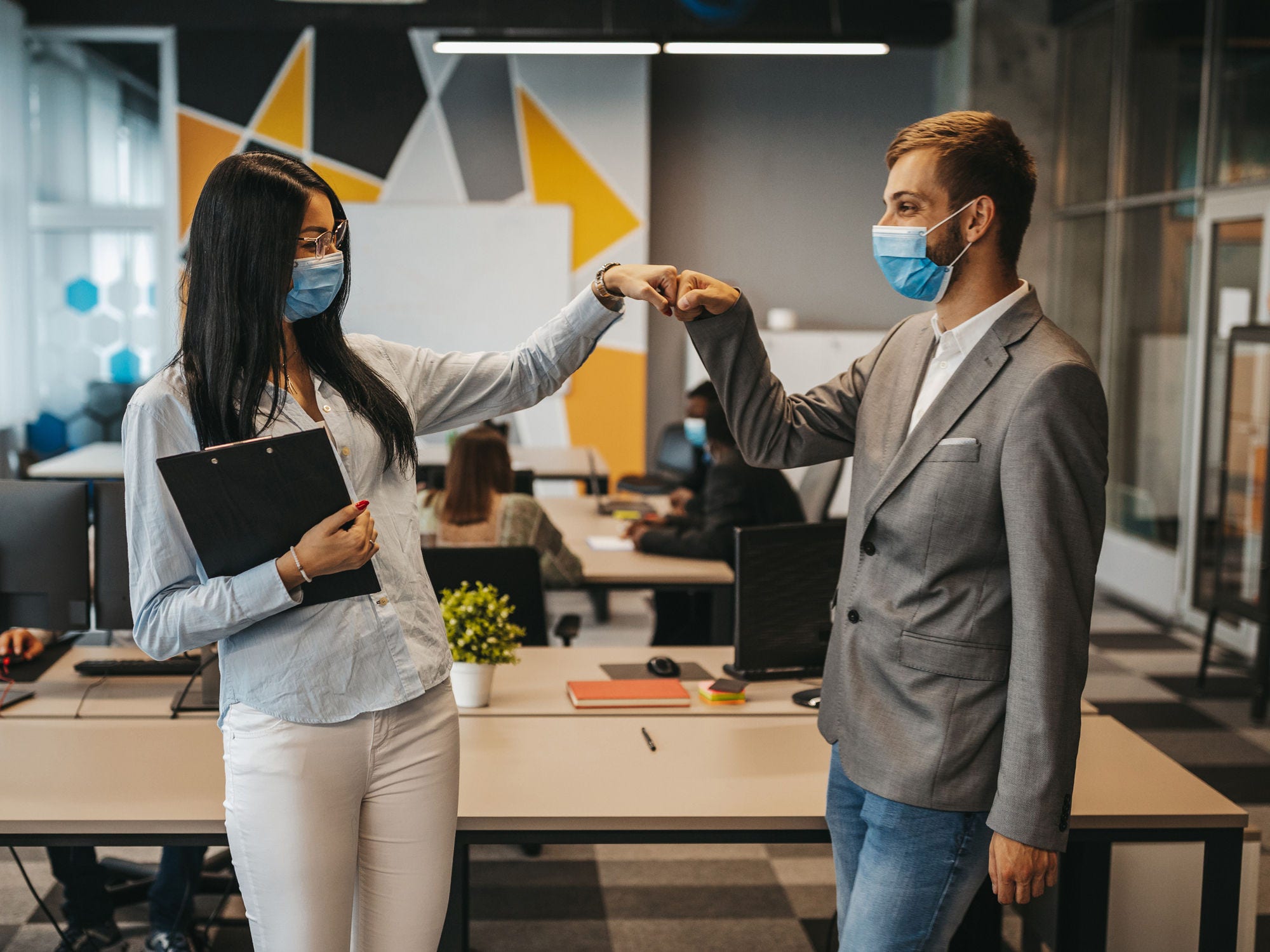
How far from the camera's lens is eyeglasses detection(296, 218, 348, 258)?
1524 mm

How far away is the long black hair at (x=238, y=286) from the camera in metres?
1.46

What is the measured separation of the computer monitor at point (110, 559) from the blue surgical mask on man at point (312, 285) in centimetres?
121

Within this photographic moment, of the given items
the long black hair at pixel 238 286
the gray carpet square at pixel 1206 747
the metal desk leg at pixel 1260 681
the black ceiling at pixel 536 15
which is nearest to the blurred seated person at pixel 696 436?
the gray carpet square at pixel 1206 747

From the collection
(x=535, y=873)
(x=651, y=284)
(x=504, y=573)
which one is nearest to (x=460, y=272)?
(x=504, y=573)

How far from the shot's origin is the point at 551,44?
612 cm

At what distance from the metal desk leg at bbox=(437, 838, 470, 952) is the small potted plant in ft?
1.81

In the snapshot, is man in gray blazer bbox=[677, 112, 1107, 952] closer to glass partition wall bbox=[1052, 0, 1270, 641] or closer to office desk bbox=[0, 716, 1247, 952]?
office desk bbox=[0, 716, 1247, 952]

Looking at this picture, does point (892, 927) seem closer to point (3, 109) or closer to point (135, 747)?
point (135, 747)

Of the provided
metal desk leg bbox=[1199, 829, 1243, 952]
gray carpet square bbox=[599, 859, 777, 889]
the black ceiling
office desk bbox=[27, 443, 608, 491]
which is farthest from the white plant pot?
the black ceiling

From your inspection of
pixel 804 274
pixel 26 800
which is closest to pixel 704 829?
pixel 26 800

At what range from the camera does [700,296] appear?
65.4 inches

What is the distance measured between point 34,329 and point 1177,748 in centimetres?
718

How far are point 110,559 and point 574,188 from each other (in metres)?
5.58

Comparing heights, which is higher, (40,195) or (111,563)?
(40,195)
